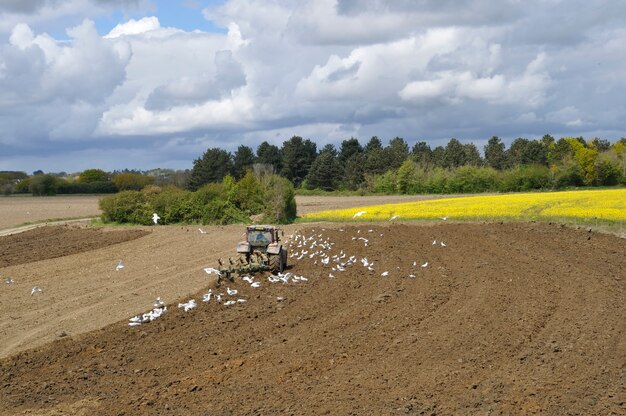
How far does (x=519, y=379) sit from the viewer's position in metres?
11.4

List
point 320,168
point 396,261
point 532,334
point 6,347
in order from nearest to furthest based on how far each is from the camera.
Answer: point 532,334
point 6,347
point 396,261
point 320,168

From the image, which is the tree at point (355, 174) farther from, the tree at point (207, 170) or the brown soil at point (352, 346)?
the brown soil at point (352, 346)

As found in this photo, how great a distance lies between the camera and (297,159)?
127 metres

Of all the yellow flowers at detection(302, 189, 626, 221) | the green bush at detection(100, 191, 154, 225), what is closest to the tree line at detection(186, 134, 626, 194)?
the yellow flowers at detection(302, 189, 626, 221)

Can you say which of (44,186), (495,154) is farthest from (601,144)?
(44,186)

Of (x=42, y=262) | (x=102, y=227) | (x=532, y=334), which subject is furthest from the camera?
(x=102, y=227)

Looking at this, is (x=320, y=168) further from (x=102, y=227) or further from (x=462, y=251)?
(x=462, y=251)

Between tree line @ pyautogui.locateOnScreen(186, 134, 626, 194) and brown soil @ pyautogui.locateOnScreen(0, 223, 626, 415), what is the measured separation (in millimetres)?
56794

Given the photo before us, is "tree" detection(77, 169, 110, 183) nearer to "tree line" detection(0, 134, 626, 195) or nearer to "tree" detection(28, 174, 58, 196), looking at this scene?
"tree line" detection(0, 134, 626, 195)

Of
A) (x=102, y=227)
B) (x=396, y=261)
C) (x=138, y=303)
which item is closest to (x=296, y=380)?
(x=138, y=303)

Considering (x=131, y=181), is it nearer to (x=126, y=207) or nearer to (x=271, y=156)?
(x=271, y=156)

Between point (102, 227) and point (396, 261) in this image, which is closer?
point (396, 261)

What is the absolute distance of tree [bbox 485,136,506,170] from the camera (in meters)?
120

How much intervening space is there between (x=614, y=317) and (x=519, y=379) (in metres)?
5.27
